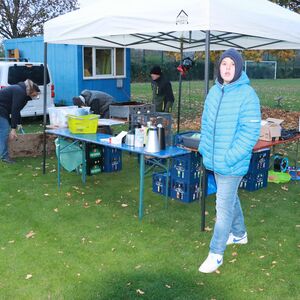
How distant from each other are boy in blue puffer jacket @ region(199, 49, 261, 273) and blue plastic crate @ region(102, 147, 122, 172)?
3.55 metres

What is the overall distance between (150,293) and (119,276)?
40 cm

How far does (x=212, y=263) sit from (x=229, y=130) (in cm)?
123

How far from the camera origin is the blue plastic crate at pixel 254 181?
6246 millimetres

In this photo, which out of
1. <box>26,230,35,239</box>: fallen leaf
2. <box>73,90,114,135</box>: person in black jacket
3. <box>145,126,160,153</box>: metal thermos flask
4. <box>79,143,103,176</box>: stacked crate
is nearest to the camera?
<box>26,230,35,239</box>: fallen leaf

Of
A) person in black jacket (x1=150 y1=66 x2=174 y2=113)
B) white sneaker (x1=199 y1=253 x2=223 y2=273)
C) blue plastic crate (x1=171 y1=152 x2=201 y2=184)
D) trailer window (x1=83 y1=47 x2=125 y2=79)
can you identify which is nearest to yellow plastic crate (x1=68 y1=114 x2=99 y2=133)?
blue plastic crate (x1=171 y1=152 x2=201 y2=184)

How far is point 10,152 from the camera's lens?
8039 mm

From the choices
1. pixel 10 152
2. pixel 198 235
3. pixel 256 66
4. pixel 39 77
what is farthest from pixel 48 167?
pixel 256 66

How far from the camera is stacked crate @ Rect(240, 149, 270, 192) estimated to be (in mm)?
6156

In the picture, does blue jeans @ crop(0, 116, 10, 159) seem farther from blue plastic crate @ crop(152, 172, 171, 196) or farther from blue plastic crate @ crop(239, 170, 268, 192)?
blue plastic crate @ crop(239, 170, 268, 192)

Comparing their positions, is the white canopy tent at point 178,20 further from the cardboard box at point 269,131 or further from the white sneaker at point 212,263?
the white sneaker at point 212,263

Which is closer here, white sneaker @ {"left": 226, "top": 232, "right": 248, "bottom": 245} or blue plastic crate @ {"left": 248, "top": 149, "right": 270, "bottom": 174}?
white sneaker @ {"left": 226, "top": 232, "right": 248, "bottom": 245}

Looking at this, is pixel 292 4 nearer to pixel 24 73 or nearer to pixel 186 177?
pixel 24 73

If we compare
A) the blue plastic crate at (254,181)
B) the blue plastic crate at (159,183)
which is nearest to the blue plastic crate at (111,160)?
the blue plastic crate at (159,183)

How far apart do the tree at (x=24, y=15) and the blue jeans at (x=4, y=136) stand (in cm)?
1774
